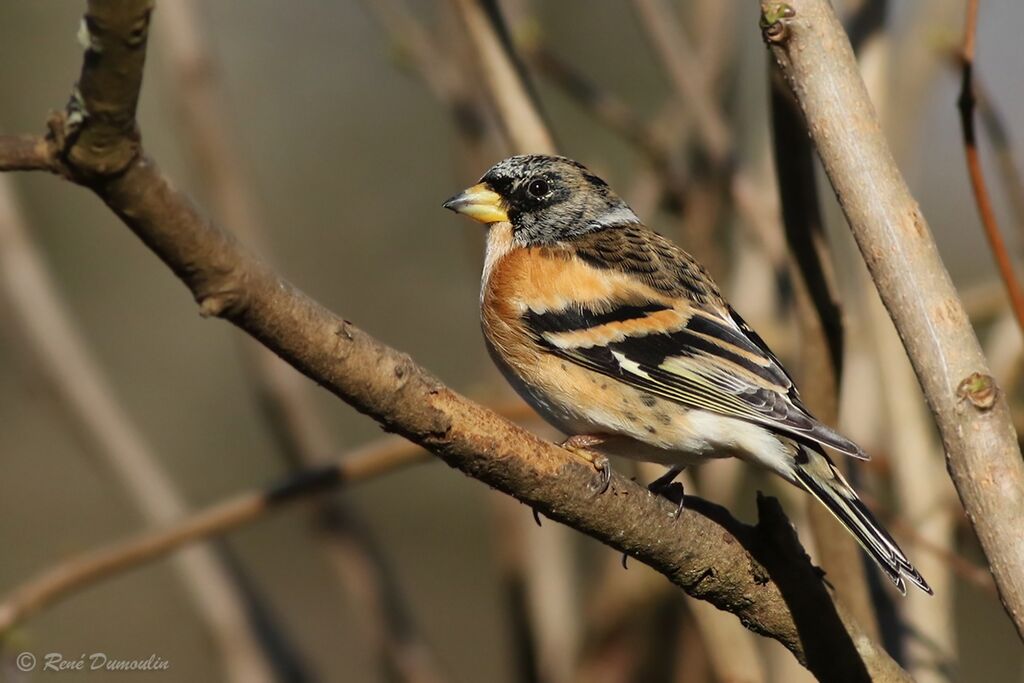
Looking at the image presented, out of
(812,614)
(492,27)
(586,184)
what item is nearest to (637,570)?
(586,184)

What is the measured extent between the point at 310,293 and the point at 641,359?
5716 millimetres

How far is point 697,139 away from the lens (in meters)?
3.94

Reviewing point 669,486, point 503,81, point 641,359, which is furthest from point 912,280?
point 503,81

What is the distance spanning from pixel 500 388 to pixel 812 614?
192 centimetres

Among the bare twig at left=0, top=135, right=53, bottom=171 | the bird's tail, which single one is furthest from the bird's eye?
the bare twig at left=0, top=135, right=53, bottom=171

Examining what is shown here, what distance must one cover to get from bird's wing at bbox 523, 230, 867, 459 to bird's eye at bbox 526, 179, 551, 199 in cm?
41

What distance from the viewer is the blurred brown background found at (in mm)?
6777

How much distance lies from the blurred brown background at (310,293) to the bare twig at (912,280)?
3.33 metres

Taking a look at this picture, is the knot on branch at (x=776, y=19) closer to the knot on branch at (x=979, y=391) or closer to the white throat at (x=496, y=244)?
the knot on branch at (x=979, y=391)

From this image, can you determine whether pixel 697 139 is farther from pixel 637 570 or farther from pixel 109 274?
pixel 109 274

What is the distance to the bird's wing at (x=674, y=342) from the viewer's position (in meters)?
2.85

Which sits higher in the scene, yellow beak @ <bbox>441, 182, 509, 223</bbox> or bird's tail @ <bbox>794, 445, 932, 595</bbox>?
yellow beak @ <bbox>441, 182, 509, 223</bbox>

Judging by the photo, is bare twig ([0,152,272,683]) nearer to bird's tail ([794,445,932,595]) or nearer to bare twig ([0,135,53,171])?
bird's tail ([794,445,932,595])

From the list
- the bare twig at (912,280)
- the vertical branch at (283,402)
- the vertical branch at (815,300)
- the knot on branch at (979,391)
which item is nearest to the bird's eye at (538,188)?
the vertical branch at (283,402)
